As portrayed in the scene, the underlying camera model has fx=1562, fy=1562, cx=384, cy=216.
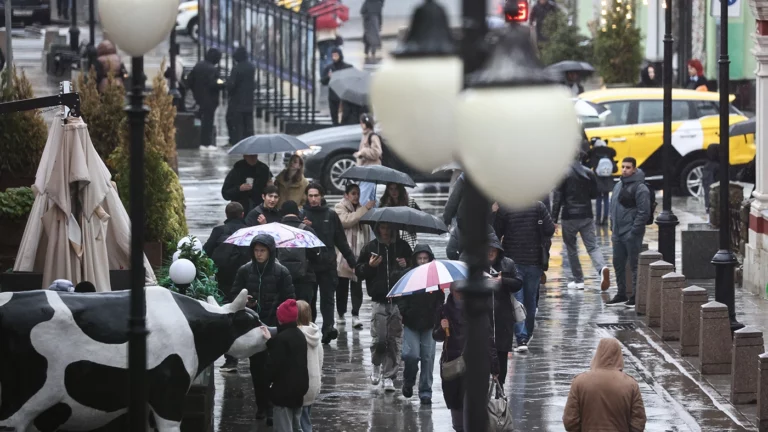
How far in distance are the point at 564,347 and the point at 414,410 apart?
2944 mm

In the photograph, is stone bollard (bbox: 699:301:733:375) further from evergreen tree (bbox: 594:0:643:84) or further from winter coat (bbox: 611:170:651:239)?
evergreen tree (bbox: 594:0:643:84)

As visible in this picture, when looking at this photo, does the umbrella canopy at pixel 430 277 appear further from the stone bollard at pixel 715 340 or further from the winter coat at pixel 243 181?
the winter coat at pixel 243 181

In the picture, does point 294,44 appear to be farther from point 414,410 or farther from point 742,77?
point 414,410

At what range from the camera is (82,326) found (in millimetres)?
10336

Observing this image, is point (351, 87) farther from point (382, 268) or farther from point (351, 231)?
point (382, 268)

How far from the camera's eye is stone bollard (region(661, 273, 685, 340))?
16.3m

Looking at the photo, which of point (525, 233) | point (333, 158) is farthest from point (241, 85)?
point (525, 233)

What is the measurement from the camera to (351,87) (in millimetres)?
30281

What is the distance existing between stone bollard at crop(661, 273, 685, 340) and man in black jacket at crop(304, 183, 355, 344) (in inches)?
129

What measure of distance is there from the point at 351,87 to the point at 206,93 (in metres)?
2.81

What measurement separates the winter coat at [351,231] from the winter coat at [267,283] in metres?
2.91

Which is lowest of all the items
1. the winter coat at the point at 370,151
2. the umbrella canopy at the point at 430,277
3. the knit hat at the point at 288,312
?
the knit hat at the point at 288,312

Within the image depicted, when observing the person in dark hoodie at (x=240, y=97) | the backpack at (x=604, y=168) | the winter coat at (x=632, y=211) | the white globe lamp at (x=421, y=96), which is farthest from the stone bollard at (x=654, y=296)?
the person in dark hoodie at (x=240, y=97)

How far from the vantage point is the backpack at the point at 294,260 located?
1498cm
